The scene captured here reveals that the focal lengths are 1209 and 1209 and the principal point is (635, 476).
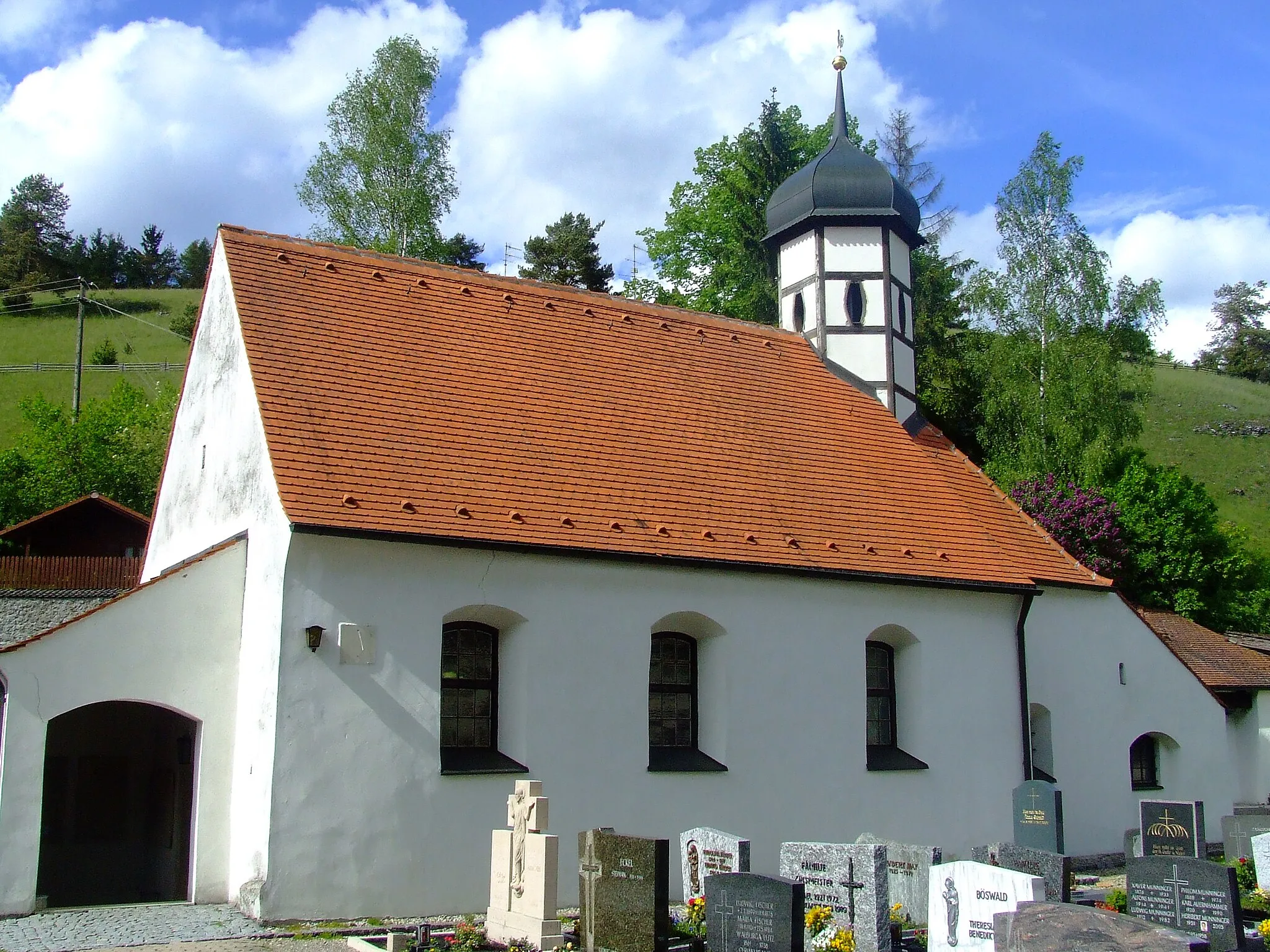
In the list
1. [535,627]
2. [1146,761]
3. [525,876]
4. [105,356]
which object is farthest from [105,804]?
[105,356]

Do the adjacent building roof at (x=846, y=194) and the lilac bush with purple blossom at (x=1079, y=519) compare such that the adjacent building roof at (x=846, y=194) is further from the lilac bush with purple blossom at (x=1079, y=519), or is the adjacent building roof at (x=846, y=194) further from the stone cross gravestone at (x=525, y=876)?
the stone cross gravestone at (x=525, y=876)

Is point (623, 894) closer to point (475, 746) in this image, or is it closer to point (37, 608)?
point (475, 746)

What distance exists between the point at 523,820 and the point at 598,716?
2.32 meters

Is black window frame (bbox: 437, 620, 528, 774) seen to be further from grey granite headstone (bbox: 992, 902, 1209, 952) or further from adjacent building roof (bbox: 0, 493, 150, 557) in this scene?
adjacent building roof (bbox: 0, 493, 150, 557)

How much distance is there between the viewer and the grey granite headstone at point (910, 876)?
10.6 meters

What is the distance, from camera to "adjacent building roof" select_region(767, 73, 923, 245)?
61.4ft

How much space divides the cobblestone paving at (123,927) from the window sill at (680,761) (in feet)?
13.9

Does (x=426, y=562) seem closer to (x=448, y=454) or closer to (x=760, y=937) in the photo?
(x=448, y=454)

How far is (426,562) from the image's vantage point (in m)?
11.7

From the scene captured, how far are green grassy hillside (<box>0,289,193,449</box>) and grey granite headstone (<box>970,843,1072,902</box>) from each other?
4850cm

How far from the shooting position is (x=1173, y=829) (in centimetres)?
1310

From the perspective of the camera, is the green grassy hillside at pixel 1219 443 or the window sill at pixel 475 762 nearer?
the window sill at pixel 475 762

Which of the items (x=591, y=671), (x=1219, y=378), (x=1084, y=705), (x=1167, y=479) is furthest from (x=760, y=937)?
(x=1219, y=378)

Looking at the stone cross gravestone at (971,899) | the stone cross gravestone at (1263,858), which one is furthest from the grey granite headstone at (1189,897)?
the stone cross gravestone at (1263,858)
